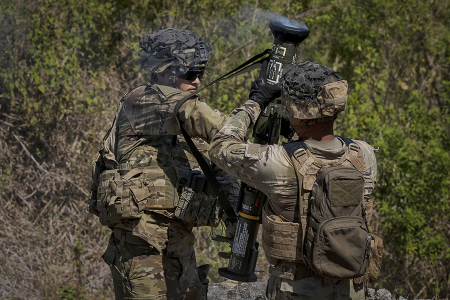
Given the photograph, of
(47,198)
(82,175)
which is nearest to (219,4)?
(82,175)

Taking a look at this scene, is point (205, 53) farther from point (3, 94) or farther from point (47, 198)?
point (3, 94)

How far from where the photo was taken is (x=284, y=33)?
274 centimetres

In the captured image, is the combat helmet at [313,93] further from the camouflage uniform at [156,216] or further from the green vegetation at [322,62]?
the green vegetation at [322,62]

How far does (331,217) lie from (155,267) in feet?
4.03

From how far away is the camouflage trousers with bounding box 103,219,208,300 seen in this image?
9.43 ft

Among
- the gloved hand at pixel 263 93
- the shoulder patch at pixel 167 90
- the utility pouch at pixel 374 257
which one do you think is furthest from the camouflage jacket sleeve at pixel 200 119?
the utility pouch at pixel 374 257

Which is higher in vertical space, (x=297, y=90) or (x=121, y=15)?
(x=297, y=90)

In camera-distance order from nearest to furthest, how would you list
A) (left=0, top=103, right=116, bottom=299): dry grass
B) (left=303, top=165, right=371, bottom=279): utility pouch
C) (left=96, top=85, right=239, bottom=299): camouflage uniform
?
(left=303, top=165, right=371, bottom=279): utility pouch, (left=96, top=85, right=239, bottom=299): camouflage uniform, (left=0, top=103, right=116, bottom=299): dry grass

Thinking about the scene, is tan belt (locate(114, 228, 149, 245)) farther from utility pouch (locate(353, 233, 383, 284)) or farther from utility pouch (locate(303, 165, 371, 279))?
utility pouch (locate(353, 233, 383, 284))

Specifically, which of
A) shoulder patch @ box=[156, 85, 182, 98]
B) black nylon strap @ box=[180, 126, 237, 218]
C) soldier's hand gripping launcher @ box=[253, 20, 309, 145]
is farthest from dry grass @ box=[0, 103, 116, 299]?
soldier's hand gripping launcher @ box=[253, 20, 309, 145]

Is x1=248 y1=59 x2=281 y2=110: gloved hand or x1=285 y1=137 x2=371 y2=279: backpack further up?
x1=248 y1=59 x2=281 y2=110: gloved hand

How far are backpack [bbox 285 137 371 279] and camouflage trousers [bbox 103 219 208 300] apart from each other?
3.39ft

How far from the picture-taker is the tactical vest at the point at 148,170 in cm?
283

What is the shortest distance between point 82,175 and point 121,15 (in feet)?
8.16
